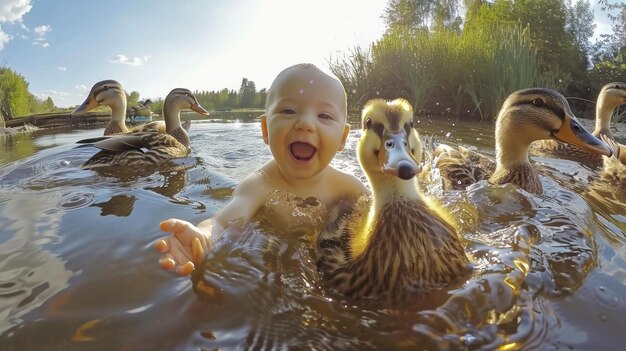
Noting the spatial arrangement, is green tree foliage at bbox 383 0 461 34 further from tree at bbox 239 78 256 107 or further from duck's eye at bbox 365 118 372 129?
duck's eye at bbox 365 118 372 129

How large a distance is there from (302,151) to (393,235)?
1112 millimetres

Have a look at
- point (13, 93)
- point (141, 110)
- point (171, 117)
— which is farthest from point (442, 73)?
point (13, 93)

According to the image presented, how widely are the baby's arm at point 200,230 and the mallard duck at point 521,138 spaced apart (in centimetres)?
219

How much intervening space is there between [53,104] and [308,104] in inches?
926

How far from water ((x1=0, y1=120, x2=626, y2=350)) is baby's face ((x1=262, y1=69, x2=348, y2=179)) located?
0.57 metres

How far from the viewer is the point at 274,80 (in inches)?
119

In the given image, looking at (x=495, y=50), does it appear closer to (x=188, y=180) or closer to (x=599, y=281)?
(x=188, y=180)

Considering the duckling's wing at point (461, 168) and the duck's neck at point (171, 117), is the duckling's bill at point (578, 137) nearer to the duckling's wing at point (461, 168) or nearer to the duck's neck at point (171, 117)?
the duckling's wing at point (461, 168)

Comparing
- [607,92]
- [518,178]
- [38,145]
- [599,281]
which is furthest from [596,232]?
[38,145]

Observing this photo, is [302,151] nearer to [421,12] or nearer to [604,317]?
[604,317]

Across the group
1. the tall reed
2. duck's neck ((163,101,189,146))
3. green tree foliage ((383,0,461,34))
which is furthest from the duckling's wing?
green tree foliage ((383,0,461,34))

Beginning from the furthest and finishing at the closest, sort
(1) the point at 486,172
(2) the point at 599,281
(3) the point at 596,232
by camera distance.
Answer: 1. (1) the point at 486,172
2. (3) the point at 596,232
3. (2) the point at 599,281

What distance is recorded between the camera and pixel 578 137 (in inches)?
154

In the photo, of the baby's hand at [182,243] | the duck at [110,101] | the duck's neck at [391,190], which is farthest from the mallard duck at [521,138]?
the duck at [110,101]
